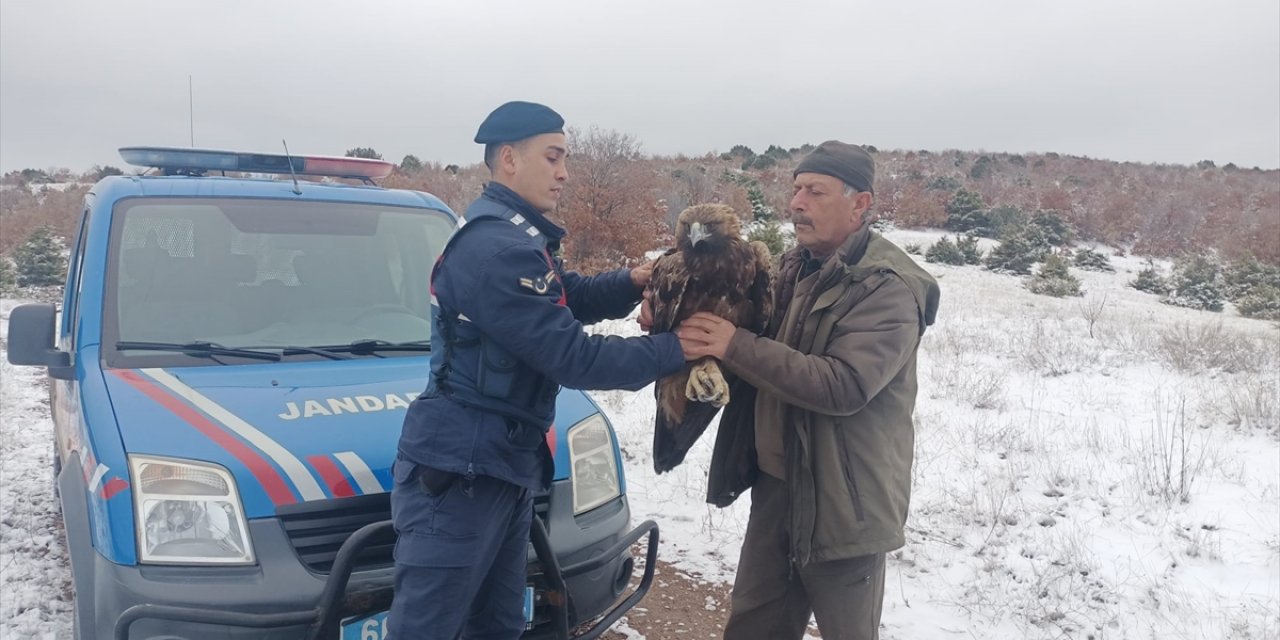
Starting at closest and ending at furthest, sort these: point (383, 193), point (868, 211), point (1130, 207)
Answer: point (868, 211)
point (383, 193)
point (1130, 207)

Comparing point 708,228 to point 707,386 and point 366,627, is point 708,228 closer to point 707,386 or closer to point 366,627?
point 707,386

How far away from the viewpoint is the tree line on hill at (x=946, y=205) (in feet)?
47.3

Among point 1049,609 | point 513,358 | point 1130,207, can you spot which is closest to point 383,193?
point 513,358

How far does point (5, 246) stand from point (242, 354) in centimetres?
2537

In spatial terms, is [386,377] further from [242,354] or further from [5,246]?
[5,246]

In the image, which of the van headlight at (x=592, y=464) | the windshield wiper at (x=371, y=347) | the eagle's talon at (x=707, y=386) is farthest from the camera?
the windshield wiper at (x=371, y=347)

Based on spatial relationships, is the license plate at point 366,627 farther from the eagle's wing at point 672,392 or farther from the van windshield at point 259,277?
the van windshield at point 259,277

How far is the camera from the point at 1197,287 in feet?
59.6

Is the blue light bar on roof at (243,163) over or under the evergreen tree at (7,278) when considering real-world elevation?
over

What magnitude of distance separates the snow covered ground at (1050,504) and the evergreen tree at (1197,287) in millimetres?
10039

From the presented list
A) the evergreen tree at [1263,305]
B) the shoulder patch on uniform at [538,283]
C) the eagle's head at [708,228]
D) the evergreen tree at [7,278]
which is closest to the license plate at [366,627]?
the shoulder patch on uniform at [538,283]

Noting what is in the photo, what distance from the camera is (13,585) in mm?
3893

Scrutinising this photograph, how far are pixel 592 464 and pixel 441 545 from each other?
0.99 metres

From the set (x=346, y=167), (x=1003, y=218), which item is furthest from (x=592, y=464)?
(x=1003, y=218)
